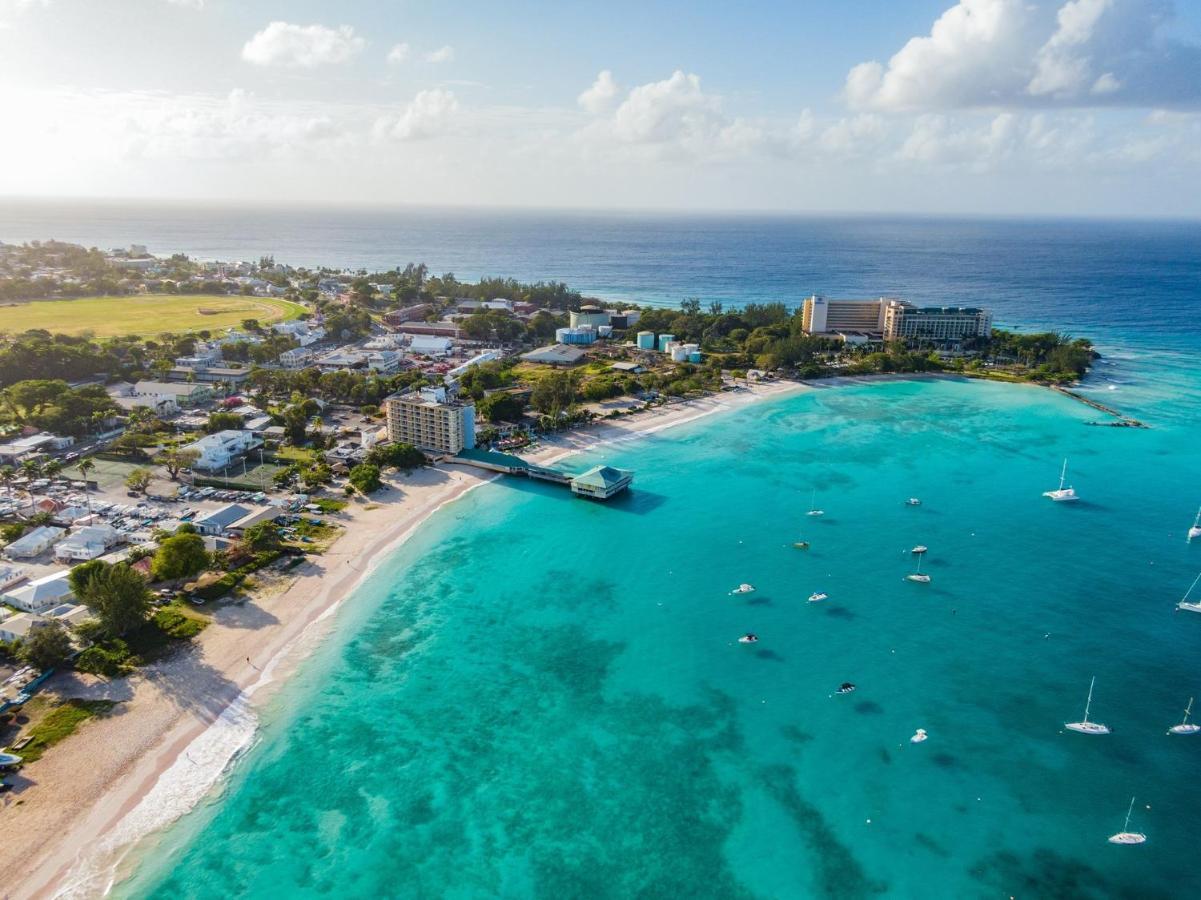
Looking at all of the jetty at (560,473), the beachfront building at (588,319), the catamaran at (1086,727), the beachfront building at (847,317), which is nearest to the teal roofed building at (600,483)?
the jetty at (560,473)

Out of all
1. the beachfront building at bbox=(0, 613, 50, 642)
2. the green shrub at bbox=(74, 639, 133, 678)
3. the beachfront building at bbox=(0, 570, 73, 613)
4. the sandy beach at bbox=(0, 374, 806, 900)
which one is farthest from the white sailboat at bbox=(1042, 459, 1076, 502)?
the beachfront building at bbox=(0, 570, 73, 613)

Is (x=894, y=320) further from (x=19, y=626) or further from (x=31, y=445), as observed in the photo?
(x=19, y=626)

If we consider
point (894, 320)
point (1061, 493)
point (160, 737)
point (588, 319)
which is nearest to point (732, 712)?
point (160, 737)

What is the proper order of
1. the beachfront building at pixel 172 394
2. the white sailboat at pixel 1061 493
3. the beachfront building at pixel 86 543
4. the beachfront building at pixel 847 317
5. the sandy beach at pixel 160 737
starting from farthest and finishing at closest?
the beachfront building at pixel 847 317, the beachfront building at pixel 172 394, the white sailboat at pixel 1061 493, the beachfront building at pixel 86 543, the sandy beach at pixel 160 737

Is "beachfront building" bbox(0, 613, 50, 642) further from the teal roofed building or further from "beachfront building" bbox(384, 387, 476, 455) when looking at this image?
the teal roofed building

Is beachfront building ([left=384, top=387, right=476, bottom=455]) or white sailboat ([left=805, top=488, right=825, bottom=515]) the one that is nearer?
white sailboat ([left=805, top=488, right=825, bottom=515])

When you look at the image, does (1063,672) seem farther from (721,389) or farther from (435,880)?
(721,389)

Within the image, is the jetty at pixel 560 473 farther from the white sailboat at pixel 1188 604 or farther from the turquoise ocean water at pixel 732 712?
the white sailboat at pixel 1188 604
